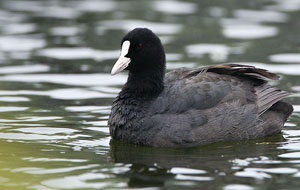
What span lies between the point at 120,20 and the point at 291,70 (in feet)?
19.0

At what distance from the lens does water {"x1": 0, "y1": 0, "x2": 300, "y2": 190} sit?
7.96 metres

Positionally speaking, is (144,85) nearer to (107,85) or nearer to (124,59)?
(124,59)

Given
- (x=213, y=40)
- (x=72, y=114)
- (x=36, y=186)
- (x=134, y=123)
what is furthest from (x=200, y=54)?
(x=36, y=186)

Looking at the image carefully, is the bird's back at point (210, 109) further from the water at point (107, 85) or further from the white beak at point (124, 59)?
the white beak at point (124, 59)

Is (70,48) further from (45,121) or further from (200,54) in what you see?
(45,121)

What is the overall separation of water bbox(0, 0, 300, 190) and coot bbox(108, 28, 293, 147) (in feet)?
0.54

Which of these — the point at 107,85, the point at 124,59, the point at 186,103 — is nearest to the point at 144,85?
the point at 124,59

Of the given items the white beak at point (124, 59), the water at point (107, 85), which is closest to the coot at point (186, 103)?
the white beak at point (124, 59)

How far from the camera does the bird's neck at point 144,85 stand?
965cm

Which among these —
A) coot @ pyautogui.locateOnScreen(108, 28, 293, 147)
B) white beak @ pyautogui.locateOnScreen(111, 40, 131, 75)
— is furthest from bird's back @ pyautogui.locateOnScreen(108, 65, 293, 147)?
white beak @ pyautogui.locateOnScreen(111, 40, 131, 75)

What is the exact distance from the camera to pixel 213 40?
16.0 m

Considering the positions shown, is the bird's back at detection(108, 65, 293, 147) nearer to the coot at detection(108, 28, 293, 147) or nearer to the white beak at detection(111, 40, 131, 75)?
the coot at detection(108, 28, 293, 147)

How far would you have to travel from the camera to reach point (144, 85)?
968cm

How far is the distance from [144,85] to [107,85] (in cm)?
324
